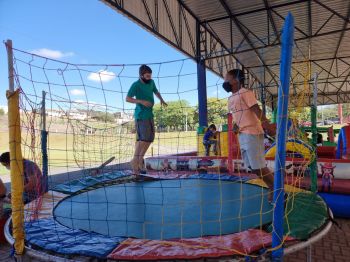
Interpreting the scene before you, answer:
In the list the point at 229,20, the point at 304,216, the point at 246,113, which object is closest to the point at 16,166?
the point at 246,113

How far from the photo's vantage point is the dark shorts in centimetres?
305

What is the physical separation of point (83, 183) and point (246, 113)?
8.32 ft

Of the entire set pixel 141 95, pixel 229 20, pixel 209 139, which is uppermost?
pixel 229 20

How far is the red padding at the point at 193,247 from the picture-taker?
5.11 feet

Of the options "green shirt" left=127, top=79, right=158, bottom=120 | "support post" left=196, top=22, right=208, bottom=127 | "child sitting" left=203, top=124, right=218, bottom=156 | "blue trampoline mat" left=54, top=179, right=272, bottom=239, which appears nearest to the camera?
"blue trampoline mat" left=54, top=179, right=272, bottom=239

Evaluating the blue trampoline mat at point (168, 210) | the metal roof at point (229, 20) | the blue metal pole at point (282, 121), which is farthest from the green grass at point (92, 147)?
the metal roof at point (229, 20)

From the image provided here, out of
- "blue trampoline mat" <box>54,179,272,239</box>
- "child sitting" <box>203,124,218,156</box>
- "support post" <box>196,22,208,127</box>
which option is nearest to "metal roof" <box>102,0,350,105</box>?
"support post" <box>196,22,208,127</box>

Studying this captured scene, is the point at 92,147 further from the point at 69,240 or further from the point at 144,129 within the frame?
the point at 69,240

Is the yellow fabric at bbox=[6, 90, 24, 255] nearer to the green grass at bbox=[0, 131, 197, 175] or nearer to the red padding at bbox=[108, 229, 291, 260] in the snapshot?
the green grass at bbox=[0, 131, 197, 175]

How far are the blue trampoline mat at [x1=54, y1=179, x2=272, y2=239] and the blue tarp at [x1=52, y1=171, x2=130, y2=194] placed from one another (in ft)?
0.70

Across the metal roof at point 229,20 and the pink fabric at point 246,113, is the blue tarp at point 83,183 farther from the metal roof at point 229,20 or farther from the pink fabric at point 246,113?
the metal roof at point 229,20

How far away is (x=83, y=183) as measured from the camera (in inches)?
150

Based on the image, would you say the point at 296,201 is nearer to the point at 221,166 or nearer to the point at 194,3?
the point at 221,166

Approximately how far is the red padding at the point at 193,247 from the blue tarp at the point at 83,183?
1965 millimetres
